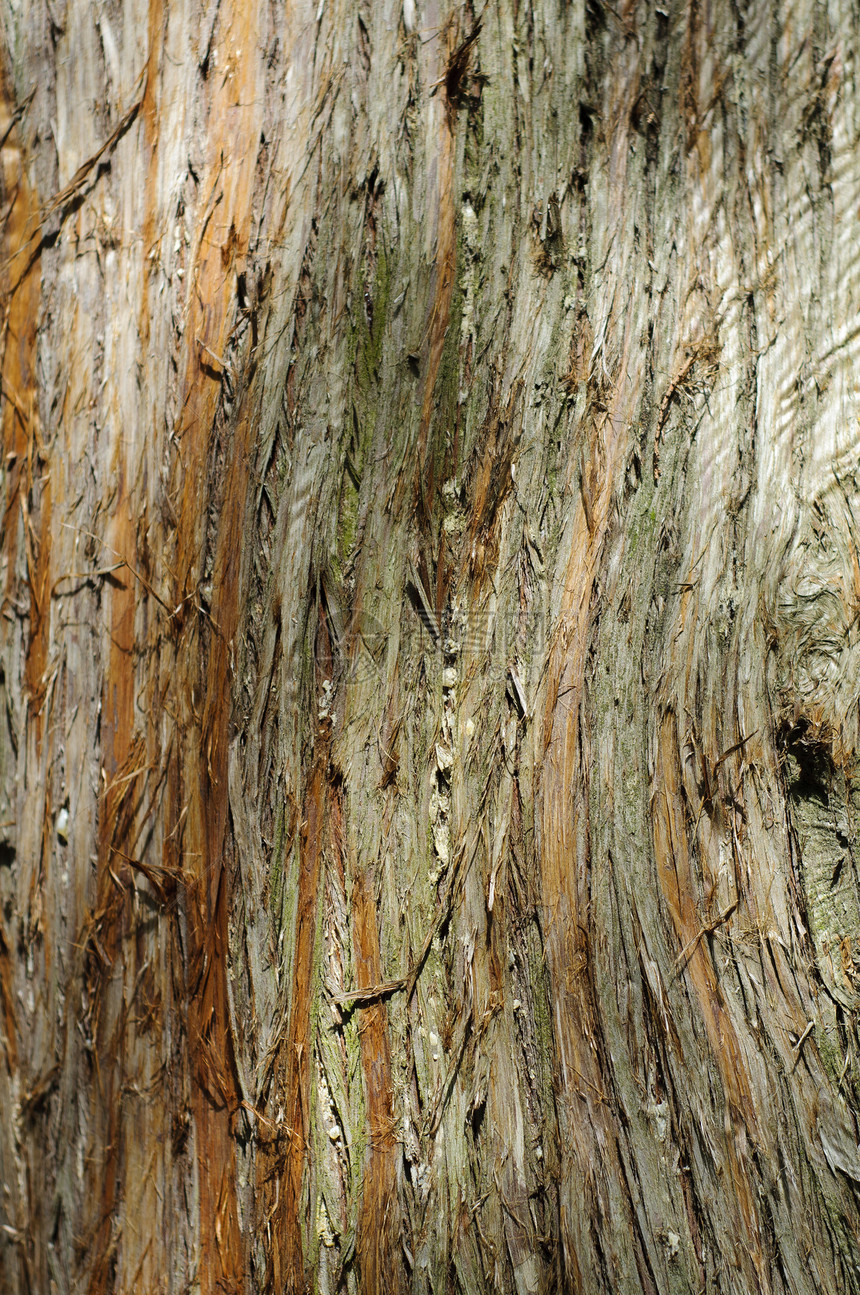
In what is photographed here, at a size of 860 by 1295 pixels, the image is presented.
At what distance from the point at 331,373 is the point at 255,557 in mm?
257

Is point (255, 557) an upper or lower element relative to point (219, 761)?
upper

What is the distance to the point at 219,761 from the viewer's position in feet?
3.26

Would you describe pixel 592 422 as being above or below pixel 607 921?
above

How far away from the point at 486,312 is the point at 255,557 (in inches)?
17.2

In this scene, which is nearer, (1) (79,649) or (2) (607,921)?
(2) (607,921)

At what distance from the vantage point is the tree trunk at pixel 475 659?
0.93 metres

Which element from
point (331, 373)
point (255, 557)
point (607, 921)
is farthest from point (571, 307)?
point (607, 921)

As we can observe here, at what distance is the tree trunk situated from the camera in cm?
93

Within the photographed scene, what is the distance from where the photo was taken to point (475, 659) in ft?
3.21

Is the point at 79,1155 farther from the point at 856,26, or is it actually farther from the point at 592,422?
the point at 856,26

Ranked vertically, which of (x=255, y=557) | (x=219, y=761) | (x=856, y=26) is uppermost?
(x=856, y=26)

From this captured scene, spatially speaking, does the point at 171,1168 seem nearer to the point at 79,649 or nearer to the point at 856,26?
the point at 79,649

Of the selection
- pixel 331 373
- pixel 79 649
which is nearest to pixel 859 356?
pixel 331 373

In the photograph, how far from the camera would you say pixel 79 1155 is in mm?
1060
